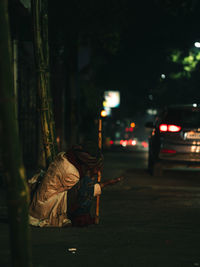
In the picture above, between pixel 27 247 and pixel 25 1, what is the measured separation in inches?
404

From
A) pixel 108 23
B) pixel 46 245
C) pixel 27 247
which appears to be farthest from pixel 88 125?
pixel 27 247

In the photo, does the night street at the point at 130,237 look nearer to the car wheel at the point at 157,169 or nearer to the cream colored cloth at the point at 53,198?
the cream colored cloth at the point at 53,198

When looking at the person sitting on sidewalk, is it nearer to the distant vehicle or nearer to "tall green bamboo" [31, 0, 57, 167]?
"tall green bamboo" [31, 0, 57, 167]

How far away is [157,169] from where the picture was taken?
1730cm

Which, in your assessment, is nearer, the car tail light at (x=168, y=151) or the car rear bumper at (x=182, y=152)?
the car rear bumper at (x=182, y=152)

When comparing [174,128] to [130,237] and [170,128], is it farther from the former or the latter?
[130,237]

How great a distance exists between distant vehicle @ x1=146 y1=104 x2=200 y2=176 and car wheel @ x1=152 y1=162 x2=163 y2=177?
1.10 ft

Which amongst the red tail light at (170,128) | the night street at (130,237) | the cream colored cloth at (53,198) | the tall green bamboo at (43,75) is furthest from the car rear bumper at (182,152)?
the cream colored cloth at (53,198)

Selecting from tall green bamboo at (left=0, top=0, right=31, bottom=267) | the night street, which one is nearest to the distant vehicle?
the night street

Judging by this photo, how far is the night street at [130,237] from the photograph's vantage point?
21.3 ft

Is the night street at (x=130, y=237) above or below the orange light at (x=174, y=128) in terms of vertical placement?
below

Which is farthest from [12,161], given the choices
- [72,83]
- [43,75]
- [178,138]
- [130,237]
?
[72,83]

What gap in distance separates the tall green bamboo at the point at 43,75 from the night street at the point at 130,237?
1.48 m

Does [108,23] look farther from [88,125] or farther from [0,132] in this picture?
[0,132]
